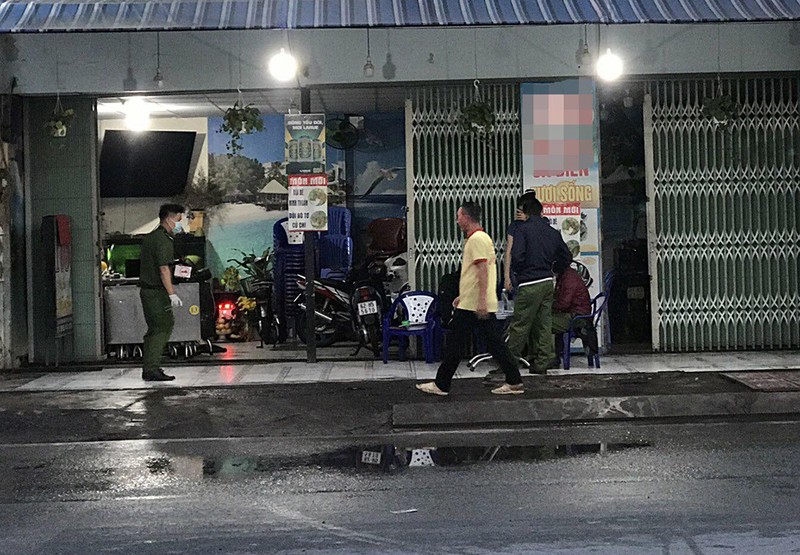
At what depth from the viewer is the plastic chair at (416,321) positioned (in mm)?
13281

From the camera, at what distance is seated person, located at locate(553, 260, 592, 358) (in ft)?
40.1

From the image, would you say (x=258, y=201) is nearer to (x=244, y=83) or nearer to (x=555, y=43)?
(x=244, y=83)

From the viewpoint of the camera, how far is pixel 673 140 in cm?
1373

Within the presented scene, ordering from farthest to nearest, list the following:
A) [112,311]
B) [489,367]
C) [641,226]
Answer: [641,226]
[112,311]
[489,367]

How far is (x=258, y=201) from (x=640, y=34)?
6.93m

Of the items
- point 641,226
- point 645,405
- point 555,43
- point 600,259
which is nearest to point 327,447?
point 645,405

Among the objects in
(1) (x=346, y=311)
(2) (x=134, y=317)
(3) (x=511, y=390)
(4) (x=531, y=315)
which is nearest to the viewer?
(3) (x=511, y=390)

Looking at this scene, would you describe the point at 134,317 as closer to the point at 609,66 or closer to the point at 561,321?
the point at 561,321

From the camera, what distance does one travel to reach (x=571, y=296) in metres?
12.2

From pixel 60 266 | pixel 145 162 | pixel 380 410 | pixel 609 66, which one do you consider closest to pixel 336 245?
pixel 145 162

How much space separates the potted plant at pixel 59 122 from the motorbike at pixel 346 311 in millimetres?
3746

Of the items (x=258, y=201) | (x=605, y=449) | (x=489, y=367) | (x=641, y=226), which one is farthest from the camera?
(x=258, y=201)

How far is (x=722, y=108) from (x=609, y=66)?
142 cm

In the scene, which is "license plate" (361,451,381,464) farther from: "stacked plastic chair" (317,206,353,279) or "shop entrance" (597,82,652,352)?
"stacked plastic chair" (317,206,353,279)
